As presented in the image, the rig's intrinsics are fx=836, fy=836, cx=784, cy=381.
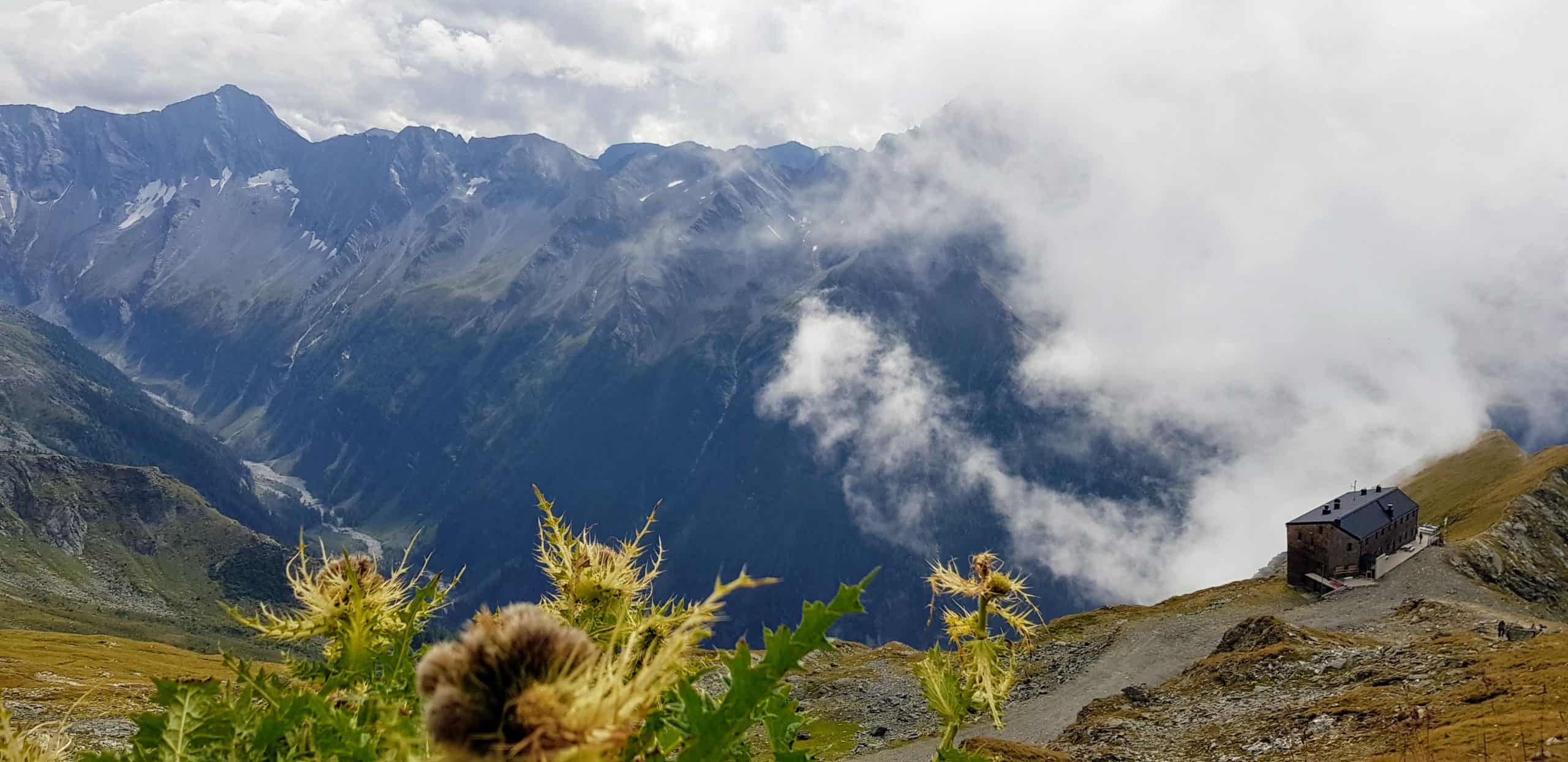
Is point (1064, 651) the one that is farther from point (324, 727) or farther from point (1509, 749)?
point (324, 727)

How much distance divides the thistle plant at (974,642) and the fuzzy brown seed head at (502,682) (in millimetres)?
3248

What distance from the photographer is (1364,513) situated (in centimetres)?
8088

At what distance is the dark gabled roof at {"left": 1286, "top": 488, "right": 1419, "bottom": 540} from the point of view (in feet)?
258

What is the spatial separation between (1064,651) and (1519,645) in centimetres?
4252

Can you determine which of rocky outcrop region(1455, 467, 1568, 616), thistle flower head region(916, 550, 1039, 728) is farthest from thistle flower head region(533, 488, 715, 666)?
rocky outcrop region(1455, 467, 1568, 616)

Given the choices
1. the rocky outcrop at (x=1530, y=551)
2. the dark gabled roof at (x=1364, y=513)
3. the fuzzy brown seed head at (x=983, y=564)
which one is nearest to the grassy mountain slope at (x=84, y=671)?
the fuzzy brown seed head at (x=983, y=564)

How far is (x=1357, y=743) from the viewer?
26.2 m

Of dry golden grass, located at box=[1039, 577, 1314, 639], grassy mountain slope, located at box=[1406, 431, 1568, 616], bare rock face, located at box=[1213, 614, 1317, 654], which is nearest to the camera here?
bare rock face, located at box=[1213, 614, 1317, 654]

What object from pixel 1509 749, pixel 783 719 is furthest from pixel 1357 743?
pixel 783 719

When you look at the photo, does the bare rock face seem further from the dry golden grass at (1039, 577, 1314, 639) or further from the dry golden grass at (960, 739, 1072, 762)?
the dry golden grass at (960, 739, 1072, 762)

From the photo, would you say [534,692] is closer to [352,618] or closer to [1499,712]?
[352,618]

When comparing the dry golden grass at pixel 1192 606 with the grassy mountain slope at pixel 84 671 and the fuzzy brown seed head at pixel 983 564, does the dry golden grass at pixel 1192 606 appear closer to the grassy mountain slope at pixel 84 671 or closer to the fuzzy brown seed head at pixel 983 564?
the grassy mountain slope at pixel 84 671

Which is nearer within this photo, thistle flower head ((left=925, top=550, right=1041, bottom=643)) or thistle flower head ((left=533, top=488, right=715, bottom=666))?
thistle flower head ((left=533, top=488, right=715, bottom=666))

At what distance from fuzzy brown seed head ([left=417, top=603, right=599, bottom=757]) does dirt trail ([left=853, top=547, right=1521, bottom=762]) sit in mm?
55900
